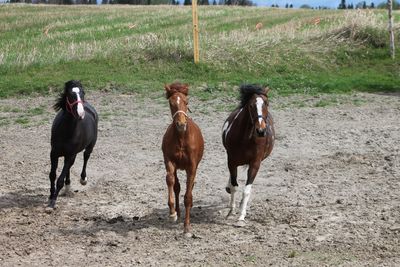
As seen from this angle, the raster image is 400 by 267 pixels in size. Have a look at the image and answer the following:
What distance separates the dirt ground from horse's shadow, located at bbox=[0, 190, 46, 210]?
0.05 feet

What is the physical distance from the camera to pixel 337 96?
674 inches

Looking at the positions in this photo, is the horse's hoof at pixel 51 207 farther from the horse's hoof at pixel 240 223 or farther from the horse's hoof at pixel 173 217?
the horse's hoof at pixel 240 223

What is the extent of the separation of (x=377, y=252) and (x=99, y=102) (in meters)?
11.2

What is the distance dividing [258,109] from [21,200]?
12.5 ft

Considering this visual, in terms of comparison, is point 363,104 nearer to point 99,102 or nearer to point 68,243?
point 99,102

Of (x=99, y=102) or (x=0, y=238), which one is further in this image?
(x=99, y=102)

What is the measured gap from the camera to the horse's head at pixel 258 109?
723 cm

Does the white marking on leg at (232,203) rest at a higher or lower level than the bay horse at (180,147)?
lower

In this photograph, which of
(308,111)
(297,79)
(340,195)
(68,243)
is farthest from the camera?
(297,79)

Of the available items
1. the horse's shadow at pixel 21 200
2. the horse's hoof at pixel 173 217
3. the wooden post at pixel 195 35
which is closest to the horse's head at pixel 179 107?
the horse's hoof at pixel 173 217

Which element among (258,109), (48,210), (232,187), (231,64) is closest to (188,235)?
(232,187)

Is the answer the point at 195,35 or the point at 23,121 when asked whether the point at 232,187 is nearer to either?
the point at 23,121

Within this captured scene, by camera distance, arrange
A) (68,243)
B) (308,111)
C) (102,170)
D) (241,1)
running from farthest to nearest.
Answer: (241,1) < (308,111) < (102,170) < (68,243)

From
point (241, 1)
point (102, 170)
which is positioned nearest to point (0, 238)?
point (102, 170)
